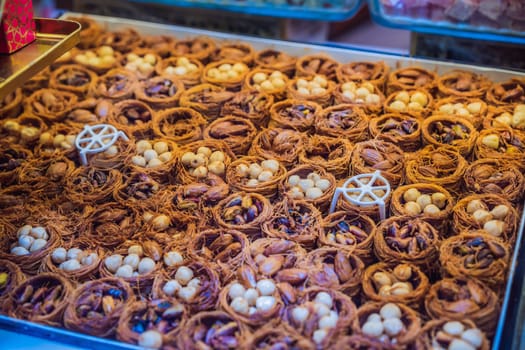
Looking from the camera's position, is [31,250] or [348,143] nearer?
[31,250]

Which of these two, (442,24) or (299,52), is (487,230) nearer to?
(442,24)

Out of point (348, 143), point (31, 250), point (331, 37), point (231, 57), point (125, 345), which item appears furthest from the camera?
point (331, 37)

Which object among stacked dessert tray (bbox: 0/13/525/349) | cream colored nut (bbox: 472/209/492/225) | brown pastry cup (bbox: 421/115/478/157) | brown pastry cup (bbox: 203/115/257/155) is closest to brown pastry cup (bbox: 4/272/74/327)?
stacked dessert tray (bbox: 0/13/525/349)

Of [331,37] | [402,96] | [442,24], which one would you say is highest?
[442,24]

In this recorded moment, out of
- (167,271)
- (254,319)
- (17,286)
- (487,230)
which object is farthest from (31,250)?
(487,230)

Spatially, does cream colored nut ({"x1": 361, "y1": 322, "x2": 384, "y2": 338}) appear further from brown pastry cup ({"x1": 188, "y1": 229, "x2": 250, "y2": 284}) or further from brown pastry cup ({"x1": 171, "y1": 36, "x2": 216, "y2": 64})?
brown pastry cup ({"x1": 171, "y1": 36, "x2": 216, "y2": 64})
